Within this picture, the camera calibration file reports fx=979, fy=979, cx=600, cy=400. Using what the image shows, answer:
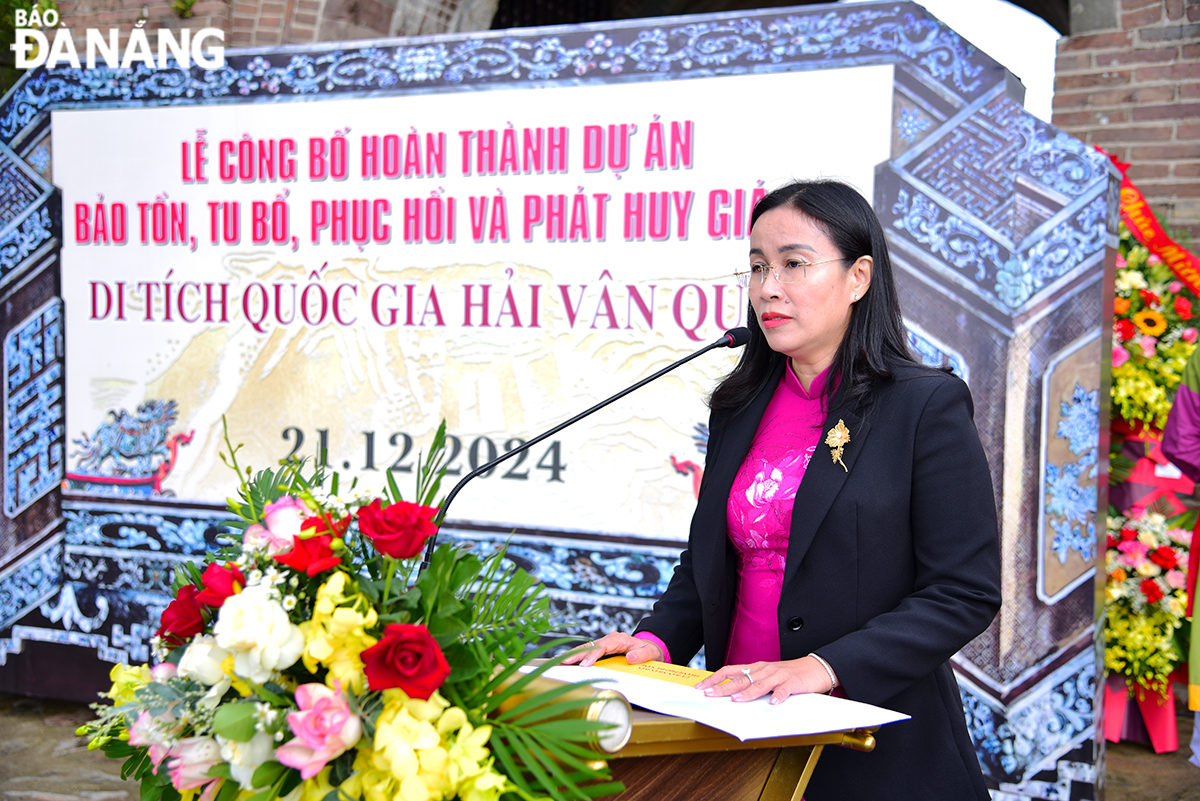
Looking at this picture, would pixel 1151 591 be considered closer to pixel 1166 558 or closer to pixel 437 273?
pixel 1166 558

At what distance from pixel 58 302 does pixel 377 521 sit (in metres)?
3.75

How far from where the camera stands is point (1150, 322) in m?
4.05

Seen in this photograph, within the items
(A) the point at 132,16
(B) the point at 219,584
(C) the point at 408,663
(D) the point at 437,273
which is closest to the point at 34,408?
(D) the point at 437,273

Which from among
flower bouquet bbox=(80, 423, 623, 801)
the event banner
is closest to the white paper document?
flower bouquet bbox=(80, 423, 623, 801)

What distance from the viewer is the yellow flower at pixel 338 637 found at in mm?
929

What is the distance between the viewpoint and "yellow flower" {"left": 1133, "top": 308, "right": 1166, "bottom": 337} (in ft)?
13.2

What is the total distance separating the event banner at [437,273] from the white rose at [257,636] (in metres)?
2.41

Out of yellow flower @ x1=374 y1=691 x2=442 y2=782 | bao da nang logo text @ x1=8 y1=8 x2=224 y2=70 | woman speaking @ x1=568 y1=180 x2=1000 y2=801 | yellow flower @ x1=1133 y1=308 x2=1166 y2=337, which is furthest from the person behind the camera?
bao da nang logo text @ x1=8 y1=8 x2=224 y2=70

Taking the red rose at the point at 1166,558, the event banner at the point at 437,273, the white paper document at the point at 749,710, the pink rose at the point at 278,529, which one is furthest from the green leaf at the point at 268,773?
the red rose at the point at 1166,558

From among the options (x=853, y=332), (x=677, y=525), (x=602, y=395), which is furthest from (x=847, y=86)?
(x=853, y=332)

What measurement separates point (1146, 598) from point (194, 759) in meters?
4.00

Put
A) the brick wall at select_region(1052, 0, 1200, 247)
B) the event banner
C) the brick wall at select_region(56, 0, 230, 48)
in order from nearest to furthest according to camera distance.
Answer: the event banner → the brick wall at select_region(1052, 0, 1200, 247) → the brick wall at select_region(56, 0, 230, 48)

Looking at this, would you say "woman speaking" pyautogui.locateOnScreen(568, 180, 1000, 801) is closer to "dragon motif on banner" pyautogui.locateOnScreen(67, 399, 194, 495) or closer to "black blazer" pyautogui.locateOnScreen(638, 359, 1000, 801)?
"black blazer" pyautogui.locateOnScreen(638, 359, 1000, 801)

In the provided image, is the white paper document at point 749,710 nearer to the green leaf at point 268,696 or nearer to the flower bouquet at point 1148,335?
the green leaf at point 268,696
